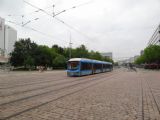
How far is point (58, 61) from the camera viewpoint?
81750mm

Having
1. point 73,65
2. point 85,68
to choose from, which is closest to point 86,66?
point 85,68

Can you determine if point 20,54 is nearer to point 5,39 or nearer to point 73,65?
point 5,39

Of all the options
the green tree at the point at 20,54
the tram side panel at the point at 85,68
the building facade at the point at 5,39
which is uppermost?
the building facade at the point at 5,39

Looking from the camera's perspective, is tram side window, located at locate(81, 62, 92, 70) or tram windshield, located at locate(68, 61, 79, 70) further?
tram side window, located at locate(81, 62, 92, 70)

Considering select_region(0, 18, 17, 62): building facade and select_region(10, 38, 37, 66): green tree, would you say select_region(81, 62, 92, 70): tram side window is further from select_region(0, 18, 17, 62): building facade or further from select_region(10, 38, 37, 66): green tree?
select_region(0, 18, 17, 62): building facade

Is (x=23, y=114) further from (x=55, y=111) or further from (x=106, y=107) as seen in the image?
(x=106, y=107)

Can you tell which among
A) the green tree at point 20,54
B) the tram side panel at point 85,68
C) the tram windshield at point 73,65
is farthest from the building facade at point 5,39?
the tram windshield at point 73,65

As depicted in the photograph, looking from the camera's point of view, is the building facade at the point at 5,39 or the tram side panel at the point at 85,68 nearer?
the tram side panel at the point at 85,68

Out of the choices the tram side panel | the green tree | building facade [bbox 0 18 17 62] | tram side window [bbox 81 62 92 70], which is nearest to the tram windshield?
the tram side panel

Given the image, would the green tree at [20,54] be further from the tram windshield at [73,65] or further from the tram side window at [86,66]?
the tram windshield at [73,65]

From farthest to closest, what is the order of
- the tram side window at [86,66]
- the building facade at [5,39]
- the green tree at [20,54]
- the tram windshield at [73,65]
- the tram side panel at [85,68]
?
the building facade at [5,39]
the green tree at [20,54]
the tram side window at [86,66]
the tram side panel at [85,68]
the tram windshield at [73,65]

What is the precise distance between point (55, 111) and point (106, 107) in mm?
2092

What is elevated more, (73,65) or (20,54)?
(20,54)

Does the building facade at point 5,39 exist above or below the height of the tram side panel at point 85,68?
above
